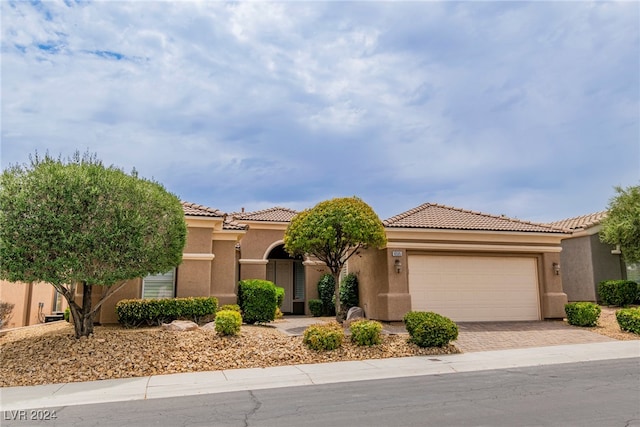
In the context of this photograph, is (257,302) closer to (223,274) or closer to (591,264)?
(223,274)

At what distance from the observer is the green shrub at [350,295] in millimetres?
19312

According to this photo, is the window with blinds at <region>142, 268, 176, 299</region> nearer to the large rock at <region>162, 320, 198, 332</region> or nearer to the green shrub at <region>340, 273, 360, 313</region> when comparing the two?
the large rock at <region>162, 320, 198, 332</region>

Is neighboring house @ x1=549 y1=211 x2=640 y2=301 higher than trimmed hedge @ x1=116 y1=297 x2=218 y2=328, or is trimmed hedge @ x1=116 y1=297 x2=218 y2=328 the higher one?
neighboring house @ x1=549 y1=211 x2=640 y2=301

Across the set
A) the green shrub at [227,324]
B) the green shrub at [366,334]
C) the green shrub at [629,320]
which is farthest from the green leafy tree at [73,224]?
the green shrub at [629,320]

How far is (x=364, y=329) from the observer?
12.0 meters

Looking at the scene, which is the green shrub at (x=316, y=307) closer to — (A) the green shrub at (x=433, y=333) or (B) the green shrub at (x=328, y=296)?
(B) the green shrub at (x=328, y=296)

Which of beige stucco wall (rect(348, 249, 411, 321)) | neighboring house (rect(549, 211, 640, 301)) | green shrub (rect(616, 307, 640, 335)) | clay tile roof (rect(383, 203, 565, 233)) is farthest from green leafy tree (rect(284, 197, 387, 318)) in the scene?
neighboring house (rect(549, 211, 640, 301))

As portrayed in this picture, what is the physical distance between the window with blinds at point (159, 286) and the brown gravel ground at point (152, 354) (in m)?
3.42

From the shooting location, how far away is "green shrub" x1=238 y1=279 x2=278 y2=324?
16.0 m

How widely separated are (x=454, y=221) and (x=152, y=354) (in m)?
12.1

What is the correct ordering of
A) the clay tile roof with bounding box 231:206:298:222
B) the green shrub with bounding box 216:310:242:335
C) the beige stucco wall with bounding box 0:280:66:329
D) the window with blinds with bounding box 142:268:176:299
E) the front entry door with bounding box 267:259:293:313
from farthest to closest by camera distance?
1. the front entry door with bounding box 267:259:293:313
2. the clay tile roof with bounding box 231:206:298:222
3. the beige stucco wall with bounding box 0:280:66:329
4. the window with blinds with bounding box 142:268:176:299
5. the green shrub with bounding box 216:310:242:335

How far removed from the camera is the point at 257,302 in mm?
16047

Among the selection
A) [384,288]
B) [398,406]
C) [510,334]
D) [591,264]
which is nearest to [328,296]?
[384,288]

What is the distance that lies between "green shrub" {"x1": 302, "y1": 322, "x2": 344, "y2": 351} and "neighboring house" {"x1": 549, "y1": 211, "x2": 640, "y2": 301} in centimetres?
1596
